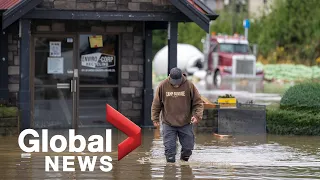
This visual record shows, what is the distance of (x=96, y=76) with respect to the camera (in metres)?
19.2

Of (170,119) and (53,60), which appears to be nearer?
(170,119)

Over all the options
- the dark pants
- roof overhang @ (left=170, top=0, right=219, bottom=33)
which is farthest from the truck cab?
the dark pants

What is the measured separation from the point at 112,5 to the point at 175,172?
6066 mm

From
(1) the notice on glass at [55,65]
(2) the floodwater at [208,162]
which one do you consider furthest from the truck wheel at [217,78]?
(2) the floodwater at [208,162]

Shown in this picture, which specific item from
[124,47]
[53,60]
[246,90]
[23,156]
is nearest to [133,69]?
[124,47]

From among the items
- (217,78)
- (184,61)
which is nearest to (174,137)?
(217,78)

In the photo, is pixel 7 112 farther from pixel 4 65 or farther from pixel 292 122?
pixel 292 122

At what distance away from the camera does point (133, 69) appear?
19172 mm

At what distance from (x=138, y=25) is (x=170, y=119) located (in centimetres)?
602

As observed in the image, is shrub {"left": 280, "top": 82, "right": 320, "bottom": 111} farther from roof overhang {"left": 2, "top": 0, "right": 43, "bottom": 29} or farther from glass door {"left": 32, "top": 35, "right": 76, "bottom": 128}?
roof overhang {"left": 2, "top": 0, "right": 43, "bottom": 29}

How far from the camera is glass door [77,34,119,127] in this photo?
19.0 m

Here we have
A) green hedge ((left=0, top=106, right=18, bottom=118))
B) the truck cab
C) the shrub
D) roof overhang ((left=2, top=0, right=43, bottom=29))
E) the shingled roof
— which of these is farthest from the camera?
the truck cab

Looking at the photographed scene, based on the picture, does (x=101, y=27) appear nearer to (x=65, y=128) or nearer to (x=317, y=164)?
(x=65, y=128)

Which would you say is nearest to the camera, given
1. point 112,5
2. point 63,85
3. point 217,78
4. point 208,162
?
point 208,162
